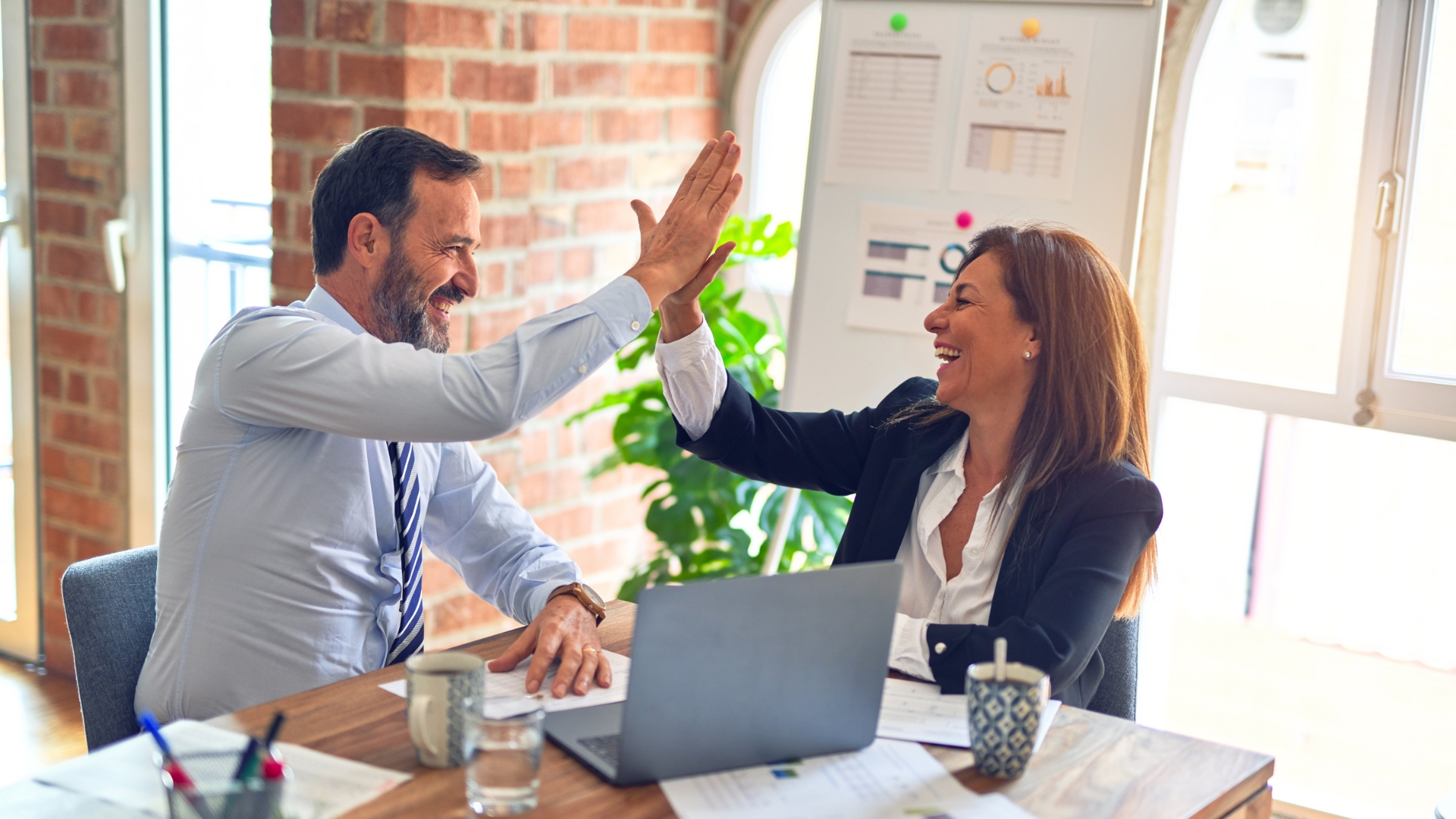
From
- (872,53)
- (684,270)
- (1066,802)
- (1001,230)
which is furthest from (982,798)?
(872,53)

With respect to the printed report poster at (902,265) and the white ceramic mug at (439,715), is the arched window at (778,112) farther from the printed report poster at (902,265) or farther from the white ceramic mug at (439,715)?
the white ceramic mug at (439,715)

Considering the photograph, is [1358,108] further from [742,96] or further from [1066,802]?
[1066,802]

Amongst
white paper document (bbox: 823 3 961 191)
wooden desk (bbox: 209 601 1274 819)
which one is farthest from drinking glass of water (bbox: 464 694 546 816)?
white paper document (bbox: 823 3 961 191)

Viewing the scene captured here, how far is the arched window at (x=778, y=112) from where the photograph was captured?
3.41 m

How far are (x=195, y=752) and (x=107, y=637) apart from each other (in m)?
0.62

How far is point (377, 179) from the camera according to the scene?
5.72ft

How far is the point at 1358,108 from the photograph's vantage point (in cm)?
265

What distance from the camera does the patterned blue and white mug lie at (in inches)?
48.1

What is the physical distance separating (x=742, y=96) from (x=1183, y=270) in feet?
4.10

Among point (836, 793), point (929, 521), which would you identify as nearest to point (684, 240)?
point (929, 521)

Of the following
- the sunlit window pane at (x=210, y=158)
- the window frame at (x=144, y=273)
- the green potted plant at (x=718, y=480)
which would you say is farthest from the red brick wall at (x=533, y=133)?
the window frame at (x=144, y=273)

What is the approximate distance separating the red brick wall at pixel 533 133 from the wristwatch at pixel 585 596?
3.72ft

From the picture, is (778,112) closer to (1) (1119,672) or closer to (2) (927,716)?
(1) (1119,672)

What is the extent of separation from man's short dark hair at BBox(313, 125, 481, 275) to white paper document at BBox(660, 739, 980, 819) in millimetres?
930
